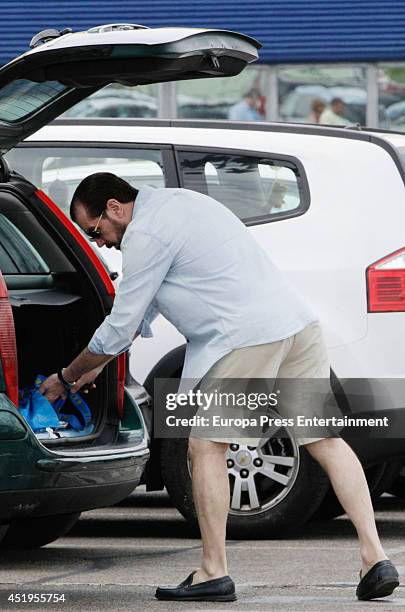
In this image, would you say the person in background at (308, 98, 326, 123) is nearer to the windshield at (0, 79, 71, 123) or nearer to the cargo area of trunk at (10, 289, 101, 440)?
the cargo area of trunk at (10, 289, 101, 440)

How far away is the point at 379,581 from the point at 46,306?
1.74 metres

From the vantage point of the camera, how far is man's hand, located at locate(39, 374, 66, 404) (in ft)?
19.2

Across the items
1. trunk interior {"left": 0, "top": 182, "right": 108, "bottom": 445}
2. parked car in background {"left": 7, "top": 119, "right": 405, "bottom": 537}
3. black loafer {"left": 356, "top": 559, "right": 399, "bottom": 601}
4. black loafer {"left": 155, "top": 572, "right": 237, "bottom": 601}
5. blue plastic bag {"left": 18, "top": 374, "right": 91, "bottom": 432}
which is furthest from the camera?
parked car in background {"left": 7, "top": 119, "right": 405, "bottom": 537}

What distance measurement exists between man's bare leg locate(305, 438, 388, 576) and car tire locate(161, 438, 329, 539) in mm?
1187

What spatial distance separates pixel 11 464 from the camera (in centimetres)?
528

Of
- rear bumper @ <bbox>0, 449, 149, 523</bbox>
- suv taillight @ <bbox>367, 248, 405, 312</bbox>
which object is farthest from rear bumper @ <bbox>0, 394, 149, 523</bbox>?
suv taillight @ <bbox>367, 248, 405, 312</bbox>

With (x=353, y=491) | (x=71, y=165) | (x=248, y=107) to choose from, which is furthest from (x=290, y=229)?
(x=248, y=107)

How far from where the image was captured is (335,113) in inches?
651

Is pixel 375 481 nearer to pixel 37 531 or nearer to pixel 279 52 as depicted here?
pixel 37 531

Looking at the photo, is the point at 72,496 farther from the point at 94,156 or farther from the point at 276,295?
the point at 94,156

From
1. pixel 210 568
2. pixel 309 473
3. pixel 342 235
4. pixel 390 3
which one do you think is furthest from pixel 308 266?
pixel 390 3

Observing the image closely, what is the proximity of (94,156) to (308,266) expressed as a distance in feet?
4.00

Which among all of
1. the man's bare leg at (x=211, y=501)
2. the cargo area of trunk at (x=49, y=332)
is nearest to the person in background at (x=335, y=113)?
the cargo area of trunk at (x=49, y=332)

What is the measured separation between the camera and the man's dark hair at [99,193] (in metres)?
5.72
